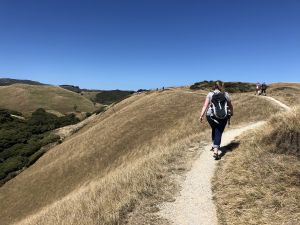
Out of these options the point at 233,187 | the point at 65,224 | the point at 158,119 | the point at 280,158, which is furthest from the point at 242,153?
the point at 158,119

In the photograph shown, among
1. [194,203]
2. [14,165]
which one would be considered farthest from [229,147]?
[14,165]

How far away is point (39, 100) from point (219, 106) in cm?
16050

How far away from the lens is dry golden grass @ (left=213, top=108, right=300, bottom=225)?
734cm

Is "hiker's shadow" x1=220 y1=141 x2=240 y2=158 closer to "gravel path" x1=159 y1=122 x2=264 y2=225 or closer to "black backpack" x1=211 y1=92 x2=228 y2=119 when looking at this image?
"black backpack" x1=211 y1=92 x2=228 y2=119

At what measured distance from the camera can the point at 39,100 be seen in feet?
535

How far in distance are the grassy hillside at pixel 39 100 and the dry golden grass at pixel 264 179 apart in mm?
142883

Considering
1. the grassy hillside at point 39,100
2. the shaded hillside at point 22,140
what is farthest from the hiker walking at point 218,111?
the grassy hillside at point 39,100

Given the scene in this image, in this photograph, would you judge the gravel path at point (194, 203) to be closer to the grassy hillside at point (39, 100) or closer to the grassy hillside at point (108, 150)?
the grassy hillside at point (108, 150)

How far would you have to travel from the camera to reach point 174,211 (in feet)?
26.7

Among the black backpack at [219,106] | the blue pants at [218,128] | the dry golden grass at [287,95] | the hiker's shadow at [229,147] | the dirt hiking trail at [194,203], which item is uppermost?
the black backpack at [219,106]

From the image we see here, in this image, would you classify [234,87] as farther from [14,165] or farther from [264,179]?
[264,179]

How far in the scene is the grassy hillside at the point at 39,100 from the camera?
6053 inches

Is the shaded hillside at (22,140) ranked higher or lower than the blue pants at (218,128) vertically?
lower

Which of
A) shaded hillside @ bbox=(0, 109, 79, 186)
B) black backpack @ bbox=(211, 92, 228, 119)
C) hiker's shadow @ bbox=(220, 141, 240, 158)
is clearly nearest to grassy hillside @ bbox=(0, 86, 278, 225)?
hiker's shadow @ bbox=(220, 141, 240, 158)
